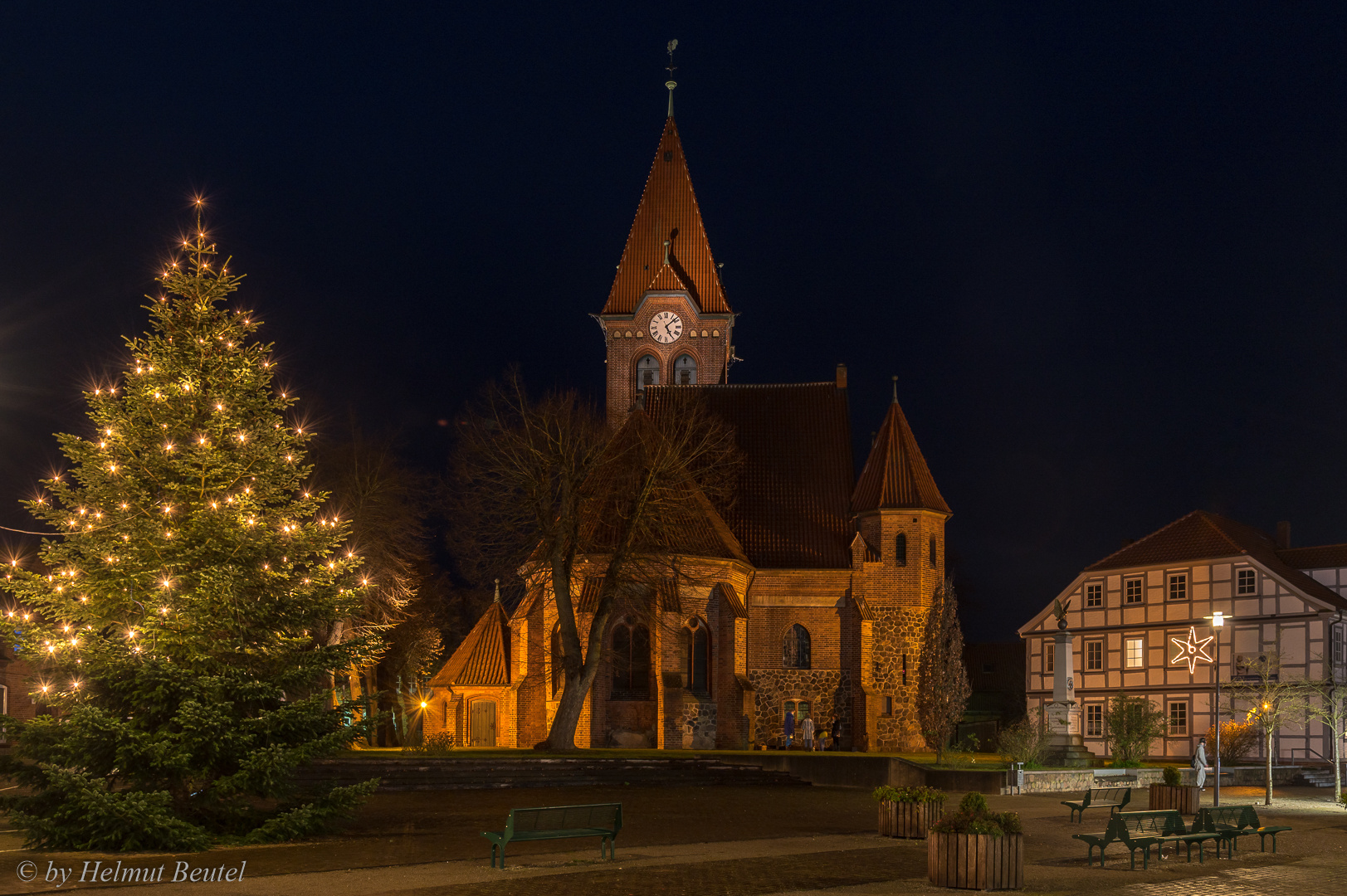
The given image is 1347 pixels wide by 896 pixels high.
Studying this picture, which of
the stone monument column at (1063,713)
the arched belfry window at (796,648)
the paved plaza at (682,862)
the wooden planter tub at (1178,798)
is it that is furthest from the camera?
the arched belfry window at (796,648)

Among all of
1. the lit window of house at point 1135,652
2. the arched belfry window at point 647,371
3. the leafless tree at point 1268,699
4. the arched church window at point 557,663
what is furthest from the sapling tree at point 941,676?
the arched belfry window at point 647,371

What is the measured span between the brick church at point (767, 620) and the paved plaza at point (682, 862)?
15.7 metres

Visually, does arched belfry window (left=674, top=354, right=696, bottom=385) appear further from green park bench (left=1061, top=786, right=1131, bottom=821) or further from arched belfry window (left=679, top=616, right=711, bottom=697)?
green park bench (left=1061, top=786, right=1131, bottom=821)

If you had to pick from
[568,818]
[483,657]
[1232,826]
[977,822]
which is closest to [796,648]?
[483,657]

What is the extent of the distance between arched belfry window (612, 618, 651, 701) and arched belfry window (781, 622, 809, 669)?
541 centimetres

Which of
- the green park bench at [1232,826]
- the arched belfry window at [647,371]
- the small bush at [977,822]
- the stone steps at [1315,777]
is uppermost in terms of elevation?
the arched belfry window at [647,371]

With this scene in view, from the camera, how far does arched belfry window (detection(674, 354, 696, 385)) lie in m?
52.3

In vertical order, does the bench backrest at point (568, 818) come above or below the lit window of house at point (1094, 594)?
below

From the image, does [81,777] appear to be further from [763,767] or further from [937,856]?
[763,767]

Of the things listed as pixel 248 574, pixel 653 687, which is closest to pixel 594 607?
pixel 653 687

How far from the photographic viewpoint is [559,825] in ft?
45.8

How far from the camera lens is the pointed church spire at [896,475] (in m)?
40.6

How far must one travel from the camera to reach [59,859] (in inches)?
522

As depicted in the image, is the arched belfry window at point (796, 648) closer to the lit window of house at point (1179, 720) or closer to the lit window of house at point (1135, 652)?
the lit window of house at point (1135, 652)
